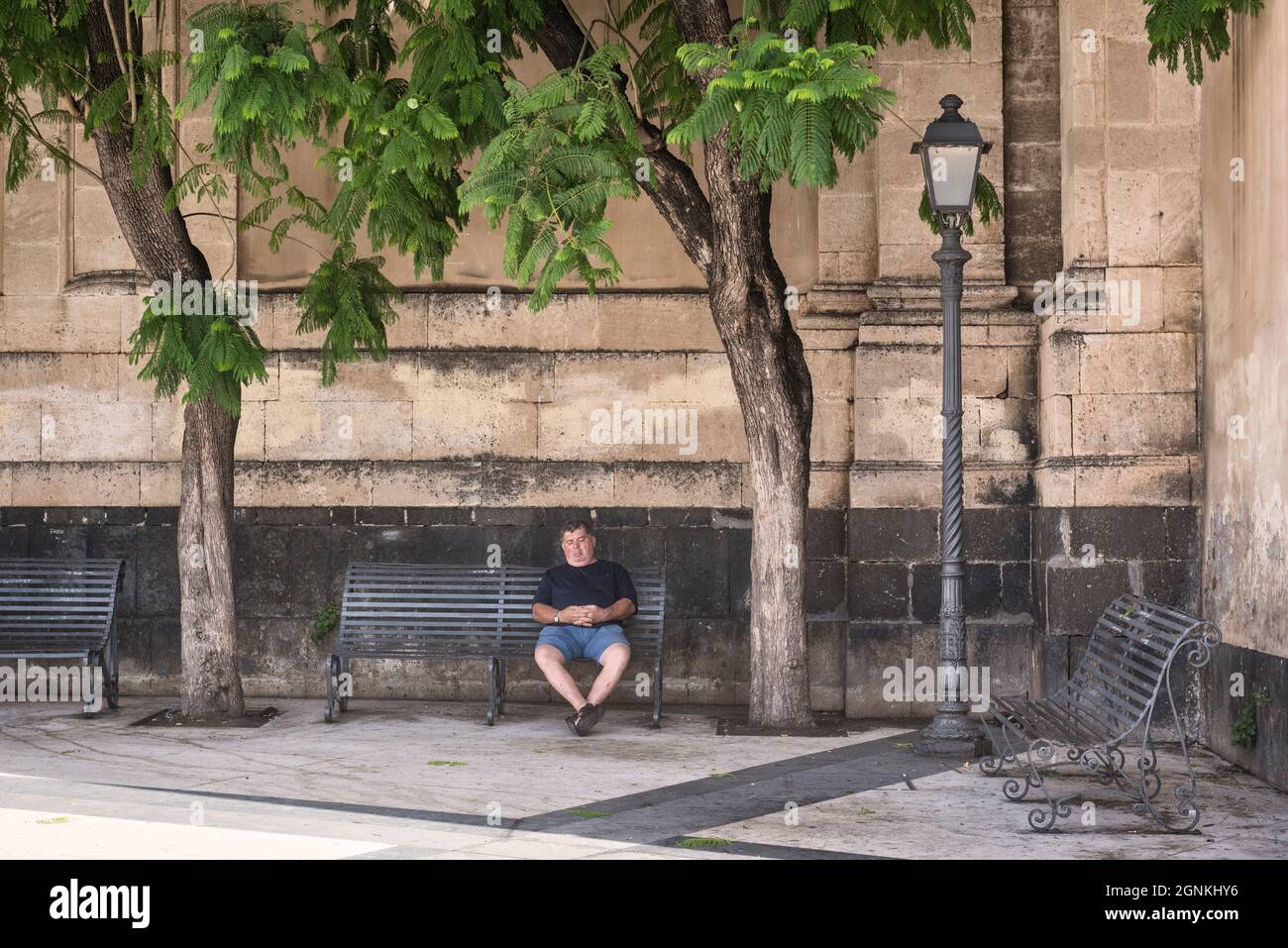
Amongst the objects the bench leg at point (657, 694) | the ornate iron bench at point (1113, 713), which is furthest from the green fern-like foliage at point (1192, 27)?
the bench leg at point (657, 694)

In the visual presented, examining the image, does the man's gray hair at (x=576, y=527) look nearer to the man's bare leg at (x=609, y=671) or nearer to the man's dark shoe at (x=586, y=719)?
the man's bare leg at (x=609, y=671)

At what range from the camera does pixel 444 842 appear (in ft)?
21.2

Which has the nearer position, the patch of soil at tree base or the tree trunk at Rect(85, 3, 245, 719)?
the tree trunk at Rect(85, 3, 245, 719)

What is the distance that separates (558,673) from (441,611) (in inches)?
49.9

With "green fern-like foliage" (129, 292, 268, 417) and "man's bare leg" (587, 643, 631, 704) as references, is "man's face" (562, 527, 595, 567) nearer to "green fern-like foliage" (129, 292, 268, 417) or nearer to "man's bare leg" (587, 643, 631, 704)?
"man's bare leg" (587, 643, 631, 704)

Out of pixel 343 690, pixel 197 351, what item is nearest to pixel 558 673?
pixel 343 690

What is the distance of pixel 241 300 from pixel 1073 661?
247 inches

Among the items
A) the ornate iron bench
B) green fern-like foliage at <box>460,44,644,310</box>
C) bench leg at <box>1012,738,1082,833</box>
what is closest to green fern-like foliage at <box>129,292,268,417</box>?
green fern-like foliage at <box>460,44,644,310</box>

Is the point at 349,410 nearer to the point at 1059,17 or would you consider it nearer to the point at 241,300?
the point at 241,300

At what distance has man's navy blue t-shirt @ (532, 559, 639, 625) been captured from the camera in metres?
10.4

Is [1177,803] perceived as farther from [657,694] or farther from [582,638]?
[582,638]

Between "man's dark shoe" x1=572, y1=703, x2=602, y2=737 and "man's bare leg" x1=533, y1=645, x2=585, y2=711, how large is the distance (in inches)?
2.8

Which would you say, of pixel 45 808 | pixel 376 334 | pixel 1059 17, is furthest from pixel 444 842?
pixel 1059 17

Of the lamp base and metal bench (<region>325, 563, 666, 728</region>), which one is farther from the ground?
metal bench (<region>325, 563, 666, 728</region>)
